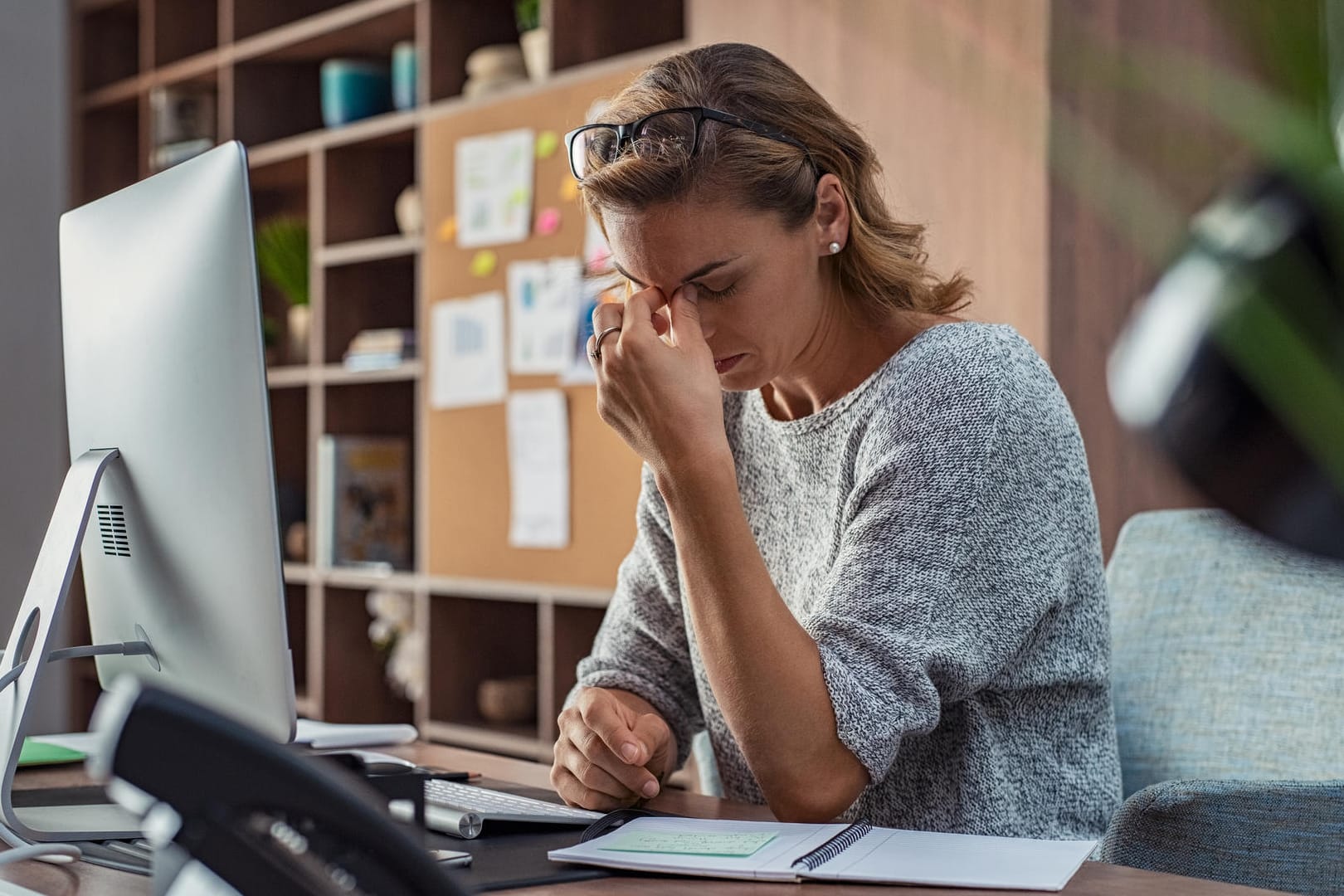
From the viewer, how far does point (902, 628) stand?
112cm

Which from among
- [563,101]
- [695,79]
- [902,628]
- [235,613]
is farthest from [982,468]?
[563,101]

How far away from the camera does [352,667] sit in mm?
3705

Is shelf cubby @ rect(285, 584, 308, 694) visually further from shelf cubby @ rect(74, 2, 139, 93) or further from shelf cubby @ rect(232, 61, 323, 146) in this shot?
shelf cubby @ rect(74, 2, 139, 93)

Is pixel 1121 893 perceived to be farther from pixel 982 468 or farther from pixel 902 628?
pixel 982 468

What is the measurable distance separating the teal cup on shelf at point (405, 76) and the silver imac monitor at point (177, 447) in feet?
7.90

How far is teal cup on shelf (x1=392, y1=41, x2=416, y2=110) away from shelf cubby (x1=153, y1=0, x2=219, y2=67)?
3.73ft

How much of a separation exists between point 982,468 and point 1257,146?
104 cm

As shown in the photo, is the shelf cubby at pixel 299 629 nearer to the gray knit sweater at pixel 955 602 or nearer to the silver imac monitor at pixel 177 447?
the gray knit sweater at pixel 955 602

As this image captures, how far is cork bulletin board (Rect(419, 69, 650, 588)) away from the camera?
112 inches

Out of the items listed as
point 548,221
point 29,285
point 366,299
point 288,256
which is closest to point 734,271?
point 548,221

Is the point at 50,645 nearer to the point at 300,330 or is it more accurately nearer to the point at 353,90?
the point at 353,90

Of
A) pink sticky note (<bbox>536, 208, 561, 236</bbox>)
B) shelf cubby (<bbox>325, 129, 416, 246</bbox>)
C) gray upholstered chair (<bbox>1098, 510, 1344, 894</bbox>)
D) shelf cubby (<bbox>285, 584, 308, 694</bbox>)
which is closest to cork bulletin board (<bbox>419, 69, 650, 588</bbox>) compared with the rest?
pink sticky note (<bbox>536, 208, 561, 236</bbox>)

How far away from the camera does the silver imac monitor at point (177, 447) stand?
2.99 feet

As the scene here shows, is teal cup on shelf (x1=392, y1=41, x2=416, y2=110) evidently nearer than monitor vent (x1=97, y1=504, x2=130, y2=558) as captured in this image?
No
